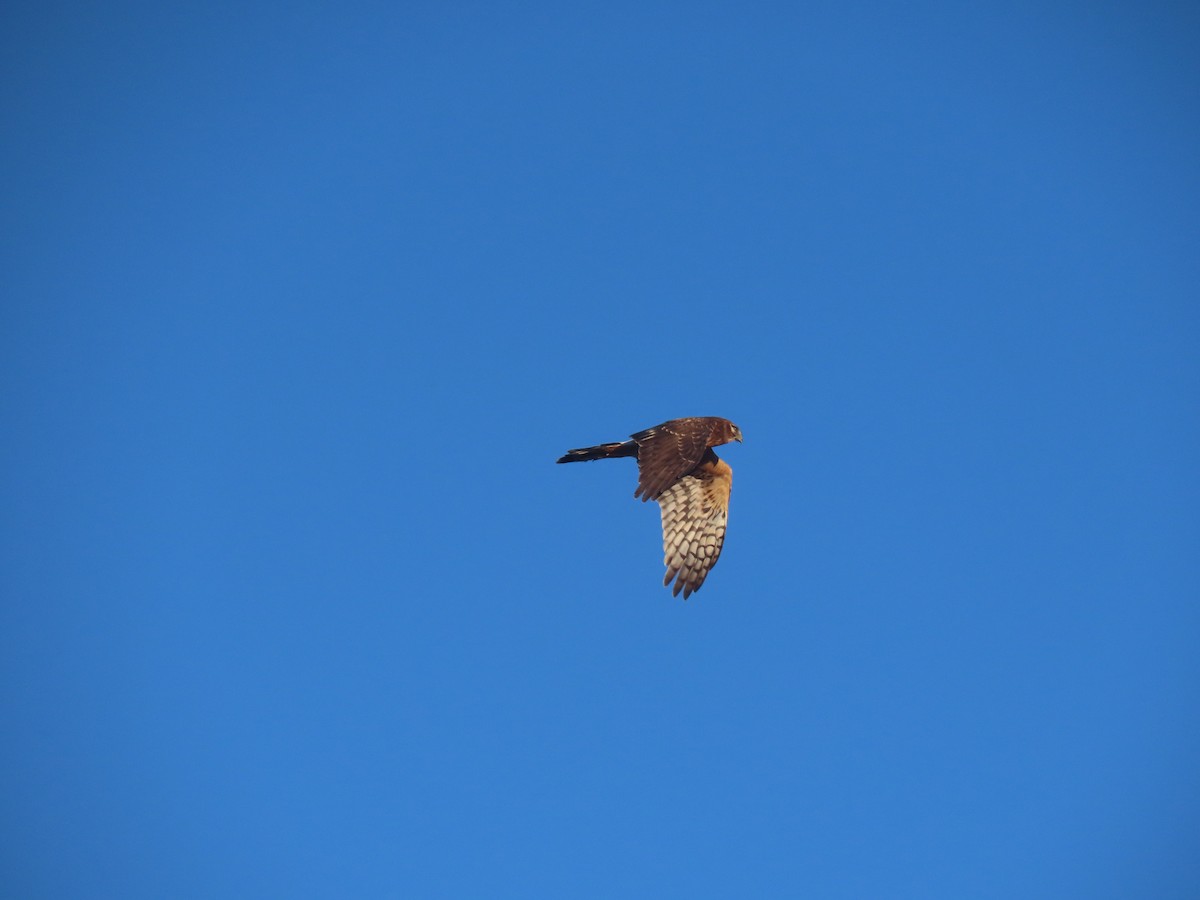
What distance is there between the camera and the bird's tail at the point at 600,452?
14602mm

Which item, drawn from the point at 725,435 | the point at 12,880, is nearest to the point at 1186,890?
the point at 725,435

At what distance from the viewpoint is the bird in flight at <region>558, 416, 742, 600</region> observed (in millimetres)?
13984

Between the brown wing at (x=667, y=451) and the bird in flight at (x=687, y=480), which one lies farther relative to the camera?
the bird in flight at (x=687, y=480)

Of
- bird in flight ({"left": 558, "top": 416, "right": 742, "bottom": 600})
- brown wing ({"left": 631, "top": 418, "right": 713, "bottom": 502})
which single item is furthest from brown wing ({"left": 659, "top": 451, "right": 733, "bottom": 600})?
brown wing ({"left": 631, "top": 418, "right": 713, "bottom": 502})

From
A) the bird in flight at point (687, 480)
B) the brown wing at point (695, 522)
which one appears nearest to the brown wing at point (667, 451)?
the bird in flight at point (687, 480)

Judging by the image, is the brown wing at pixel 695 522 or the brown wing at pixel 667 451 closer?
the brown wing at pixel 667 451

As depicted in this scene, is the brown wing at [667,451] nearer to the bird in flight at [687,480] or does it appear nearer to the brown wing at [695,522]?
the bird in flight at [687,480]

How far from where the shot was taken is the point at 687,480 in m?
15.1

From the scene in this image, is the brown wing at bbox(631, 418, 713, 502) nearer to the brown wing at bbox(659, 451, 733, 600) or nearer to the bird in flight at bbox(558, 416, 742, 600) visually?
the bird in flight at bbox(558, 416, 742, 600)

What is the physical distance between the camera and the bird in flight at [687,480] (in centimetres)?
1398

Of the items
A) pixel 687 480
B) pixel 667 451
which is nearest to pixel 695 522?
pixel 687 480

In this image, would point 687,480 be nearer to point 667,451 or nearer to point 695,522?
point 695,522

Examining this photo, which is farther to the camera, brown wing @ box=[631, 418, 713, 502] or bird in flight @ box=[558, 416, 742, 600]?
bird in flight @ box=[558, 416, 742, 600]

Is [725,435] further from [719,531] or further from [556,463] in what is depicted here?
[556,463]
